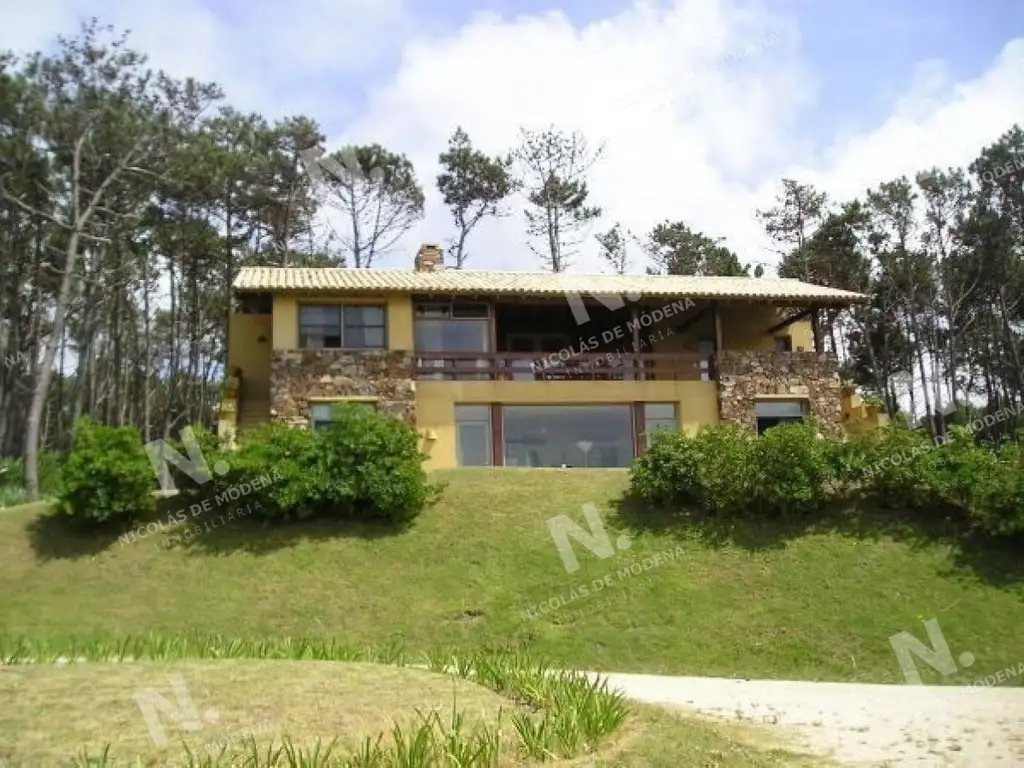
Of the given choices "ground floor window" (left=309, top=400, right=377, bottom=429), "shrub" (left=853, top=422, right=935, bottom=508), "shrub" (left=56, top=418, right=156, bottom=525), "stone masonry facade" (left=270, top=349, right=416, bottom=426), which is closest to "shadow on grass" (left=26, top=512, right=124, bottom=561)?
"shrub" (left=56, top=418, right=156, bottom=525)

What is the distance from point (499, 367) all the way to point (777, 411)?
7707 millimetres

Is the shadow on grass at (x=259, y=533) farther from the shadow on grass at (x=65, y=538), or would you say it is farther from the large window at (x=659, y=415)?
the large window at (x=659, y=415)

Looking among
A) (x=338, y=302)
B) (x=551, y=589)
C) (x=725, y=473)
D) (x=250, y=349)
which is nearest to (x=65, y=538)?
(x=250, y=349)

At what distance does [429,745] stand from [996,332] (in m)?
41.5

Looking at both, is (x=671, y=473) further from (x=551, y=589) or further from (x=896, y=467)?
(x=896, y=467)

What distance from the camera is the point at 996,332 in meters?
41.8

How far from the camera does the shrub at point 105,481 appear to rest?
1816 centimetres

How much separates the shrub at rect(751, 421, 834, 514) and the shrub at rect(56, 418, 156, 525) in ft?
38.2

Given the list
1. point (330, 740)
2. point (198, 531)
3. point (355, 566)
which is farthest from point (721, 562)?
point (330, 740)

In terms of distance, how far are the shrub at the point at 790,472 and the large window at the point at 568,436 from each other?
6536 millimetres

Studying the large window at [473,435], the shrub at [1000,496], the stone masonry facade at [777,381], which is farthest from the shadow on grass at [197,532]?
the stone masonry facade at [777,381]

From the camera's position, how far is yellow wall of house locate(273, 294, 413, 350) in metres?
23.8

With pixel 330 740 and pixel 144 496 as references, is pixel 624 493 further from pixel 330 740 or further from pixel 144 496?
pixel 330 740

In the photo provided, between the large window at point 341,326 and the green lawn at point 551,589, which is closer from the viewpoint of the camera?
the green lawn at point 551,589
